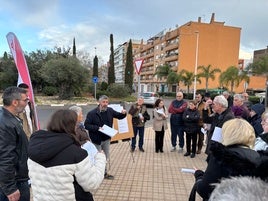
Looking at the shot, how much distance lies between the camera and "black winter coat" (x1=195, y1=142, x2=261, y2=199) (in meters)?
1.76

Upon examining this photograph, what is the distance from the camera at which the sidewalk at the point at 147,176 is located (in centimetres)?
438

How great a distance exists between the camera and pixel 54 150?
1931 millimetres

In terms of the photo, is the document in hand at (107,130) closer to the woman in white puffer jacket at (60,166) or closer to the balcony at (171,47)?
the woman in white puffer jacket at (60,166)

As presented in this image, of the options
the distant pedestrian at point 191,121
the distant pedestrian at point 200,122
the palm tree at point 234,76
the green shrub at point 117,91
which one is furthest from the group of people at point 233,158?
the palm tree at point 234,76

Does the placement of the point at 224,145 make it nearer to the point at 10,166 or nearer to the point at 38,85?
the point at 10,166

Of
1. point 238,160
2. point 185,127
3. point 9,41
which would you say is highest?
point 9,41

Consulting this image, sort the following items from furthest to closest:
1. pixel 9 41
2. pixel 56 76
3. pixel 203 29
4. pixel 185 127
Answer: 1. pixel 203 29
2. pixel 56 76
3. pixel 185 127
4. pixel 9 41

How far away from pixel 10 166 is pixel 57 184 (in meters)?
0.58

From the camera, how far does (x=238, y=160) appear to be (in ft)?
6.06

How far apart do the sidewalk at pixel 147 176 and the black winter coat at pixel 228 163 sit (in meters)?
2.34

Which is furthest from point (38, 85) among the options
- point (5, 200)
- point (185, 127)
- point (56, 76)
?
point (5, 200)

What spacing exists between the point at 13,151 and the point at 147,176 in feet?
11.5

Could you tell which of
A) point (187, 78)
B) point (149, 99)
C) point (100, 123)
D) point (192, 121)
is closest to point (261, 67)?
point (187, 78)

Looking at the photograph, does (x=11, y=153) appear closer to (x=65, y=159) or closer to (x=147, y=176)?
(x=65, y=159)
